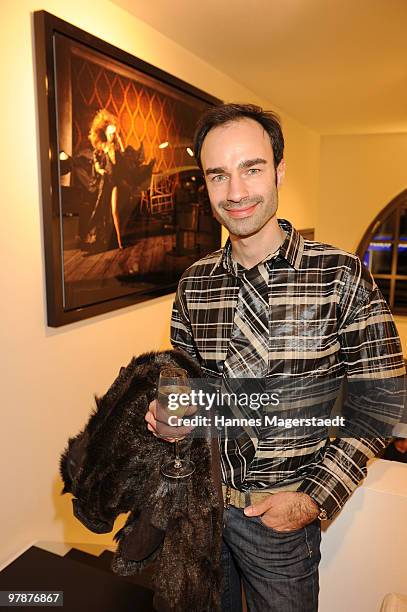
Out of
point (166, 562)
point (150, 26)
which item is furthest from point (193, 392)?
point (150, 26)

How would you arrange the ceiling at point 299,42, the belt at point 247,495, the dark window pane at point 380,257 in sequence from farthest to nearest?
the dark window pane at point 380,257 → the ceiling at point 299,42 → the belt at point 247,495

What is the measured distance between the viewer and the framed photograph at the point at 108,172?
161 cm

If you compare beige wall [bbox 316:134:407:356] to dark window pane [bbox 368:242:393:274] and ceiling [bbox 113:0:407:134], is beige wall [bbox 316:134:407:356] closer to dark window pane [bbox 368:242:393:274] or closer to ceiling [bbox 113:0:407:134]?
dark window pane [bbox 368:242:393:274]

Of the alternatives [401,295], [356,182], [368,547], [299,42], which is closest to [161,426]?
[368,547]

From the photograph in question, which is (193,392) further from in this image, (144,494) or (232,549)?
(232,549)

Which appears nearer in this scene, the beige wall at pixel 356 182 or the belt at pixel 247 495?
the belt at pixel 247 495

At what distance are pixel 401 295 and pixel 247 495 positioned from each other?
551 centimetres

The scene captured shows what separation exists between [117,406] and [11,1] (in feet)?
4.03

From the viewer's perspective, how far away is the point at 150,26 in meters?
2.15

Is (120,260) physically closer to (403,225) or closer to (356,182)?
(356,182)

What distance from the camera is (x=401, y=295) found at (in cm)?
600

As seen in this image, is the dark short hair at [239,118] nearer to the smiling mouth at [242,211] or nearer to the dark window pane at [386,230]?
the smiling mouth at [242,211]

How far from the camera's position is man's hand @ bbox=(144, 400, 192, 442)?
912 millimetres

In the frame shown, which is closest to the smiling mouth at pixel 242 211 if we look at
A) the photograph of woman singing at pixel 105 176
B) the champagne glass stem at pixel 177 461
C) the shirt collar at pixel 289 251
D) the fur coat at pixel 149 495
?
the shirt collar at pixel 289 251
